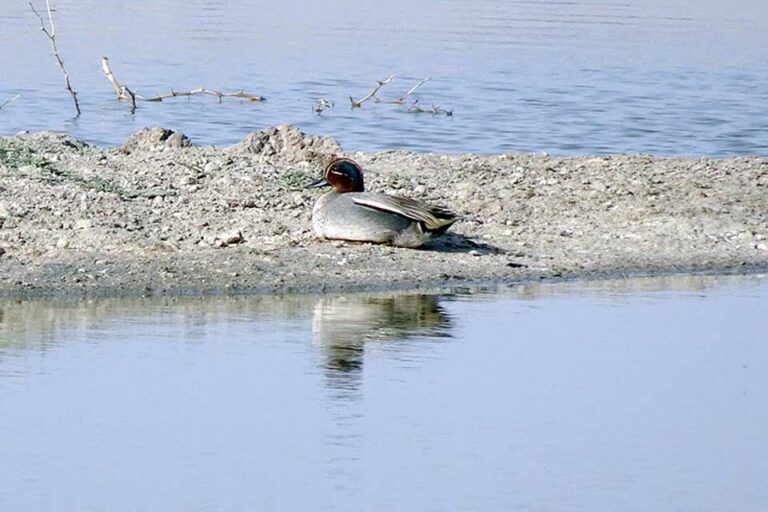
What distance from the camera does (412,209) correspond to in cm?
1226

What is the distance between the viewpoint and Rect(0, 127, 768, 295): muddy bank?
11.7 meters

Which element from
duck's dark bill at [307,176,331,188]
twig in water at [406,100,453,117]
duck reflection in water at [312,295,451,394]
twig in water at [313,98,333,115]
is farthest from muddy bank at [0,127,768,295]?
twig in water at [406,100,453,117]

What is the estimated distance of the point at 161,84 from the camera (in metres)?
25.1

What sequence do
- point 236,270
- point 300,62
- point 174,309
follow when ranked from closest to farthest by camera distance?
point 174,309
point 236,270
point 300,62

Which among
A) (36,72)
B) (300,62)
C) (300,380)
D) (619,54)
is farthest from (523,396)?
(619,54)

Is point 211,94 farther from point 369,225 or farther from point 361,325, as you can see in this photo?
point 361,325

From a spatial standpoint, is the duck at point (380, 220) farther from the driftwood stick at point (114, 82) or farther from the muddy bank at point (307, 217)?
the driftwood stick at point (114, 82)

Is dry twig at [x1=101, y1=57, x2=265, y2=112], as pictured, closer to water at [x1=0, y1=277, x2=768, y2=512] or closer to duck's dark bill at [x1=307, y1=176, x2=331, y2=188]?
duck's dark bill at [x1=307, y1=176, x2=331, y2=188]

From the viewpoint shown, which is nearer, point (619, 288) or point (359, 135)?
point (619, 288)

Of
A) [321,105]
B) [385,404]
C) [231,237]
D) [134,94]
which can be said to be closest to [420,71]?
[321,105]

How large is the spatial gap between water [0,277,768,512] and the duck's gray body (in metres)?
0.82

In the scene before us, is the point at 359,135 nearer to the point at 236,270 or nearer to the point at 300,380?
the point at 236,270

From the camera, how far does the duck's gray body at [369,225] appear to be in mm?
12258

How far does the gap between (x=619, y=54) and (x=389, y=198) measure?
21.1 m
